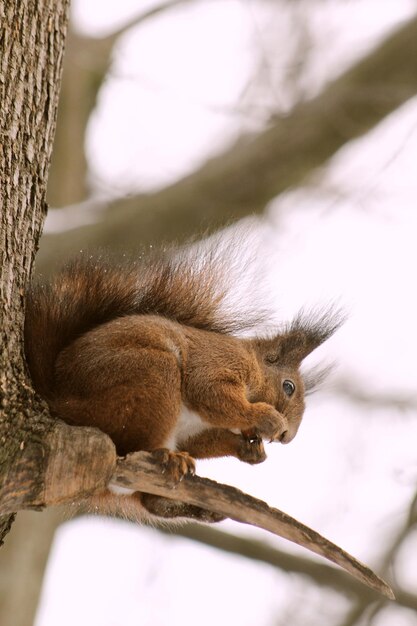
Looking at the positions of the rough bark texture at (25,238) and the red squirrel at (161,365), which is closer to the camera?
the rough bark texture at (25,238)

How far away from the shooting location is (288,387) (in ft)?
7.61

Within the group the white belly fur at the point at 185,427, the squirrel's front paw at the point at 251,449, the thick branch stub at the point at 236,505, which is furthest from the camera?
the squirrel's front paw at the point at 251,449

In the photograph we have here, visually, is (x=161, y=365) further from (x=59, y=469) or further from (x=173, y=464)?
(x=59, y=469)

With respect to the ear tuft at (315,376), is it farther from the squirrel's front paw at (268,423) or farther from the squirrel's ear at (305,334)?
the squirrel's front paw at (268,423)

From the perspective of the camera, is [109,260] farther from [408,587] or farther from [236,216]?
[408,587]

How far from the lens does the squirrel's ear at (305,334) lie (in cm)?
242

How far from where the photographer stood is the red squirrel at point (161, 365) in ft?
5.91

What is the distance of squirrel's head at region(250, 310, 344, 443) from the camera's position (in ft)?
7.44

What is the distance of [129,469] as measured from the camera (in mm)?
1663

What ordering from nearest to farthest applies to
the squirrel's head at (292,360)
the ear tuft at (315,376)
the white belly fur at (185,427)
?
the white belly fur at (185,427) < the squirrel's head at (292,360) < the ear tuft at (315,376)

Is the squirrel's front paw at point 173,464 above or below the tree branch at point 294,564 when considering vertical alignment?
above

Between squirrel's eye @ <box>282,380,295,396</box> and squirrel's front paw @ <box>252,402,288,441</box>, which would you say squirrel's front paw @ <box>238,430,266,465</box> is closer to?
squirrel's front paw @ <box>252,402,288,441</box>

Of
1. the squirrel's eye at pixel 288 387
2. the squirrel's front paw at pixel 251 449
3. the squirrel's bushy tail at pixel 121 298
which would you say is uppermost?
the squirrel's bushy tail at pixel 121 298

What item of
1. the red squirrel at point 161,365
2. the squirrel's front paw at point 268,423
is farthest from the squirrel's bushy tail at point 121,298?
the squirrel's front paw at point 268,423
